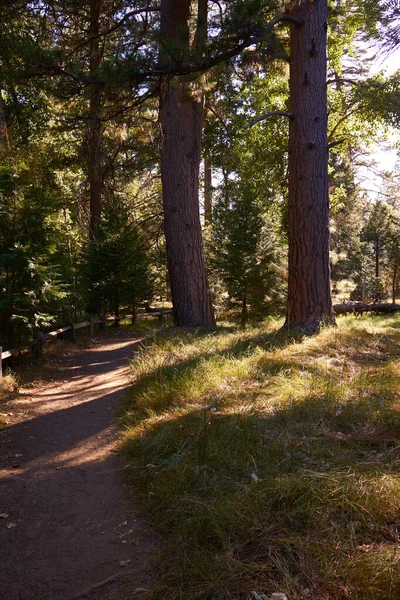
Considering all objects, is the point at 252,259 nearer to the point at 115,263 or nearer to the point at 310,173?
the point at 115,263

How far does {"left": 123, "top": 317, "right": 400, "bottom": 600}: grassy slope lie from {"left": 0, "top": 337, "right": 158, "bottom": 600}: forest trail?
0.80 feet

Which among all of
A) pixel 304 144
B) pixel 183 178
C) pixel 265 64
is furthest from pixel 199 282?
pixel 265 64

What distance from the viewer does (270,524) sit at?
10.1 feet

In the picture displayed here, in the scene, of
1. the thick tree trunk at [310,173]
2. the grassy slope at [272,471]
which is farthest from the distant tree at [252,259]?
the grassy slope at [272,471]

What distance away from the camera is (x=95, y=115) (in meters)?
7.66

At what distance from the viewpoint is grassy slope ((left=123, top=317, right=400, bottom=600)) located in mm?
2660

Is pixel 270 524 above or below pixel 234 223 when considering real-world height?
below

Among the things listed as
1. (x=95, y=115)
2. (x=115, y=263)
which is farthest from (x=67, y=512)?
(x=115, y=263)

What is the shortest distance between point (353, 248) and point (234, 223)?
18.0 metres

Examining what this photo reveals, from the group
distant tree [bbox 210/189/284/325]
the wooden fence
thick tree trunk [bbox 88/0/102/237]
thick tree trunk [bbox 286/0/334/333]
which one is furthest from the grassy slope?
distant tree [bbox 210/189/284/325]

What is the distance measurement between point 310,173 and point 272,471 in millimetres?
6687

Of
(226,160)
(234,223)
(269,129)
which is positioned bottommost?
(234,223)

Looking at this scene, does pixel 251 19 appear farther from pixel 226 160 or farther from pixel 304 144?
pixel 226 160

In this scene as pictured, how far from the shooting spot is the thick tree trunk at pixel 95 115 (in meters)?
7.42
